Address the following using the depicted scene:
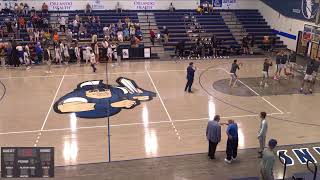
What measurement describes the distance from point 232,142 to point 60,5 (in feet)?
80.0

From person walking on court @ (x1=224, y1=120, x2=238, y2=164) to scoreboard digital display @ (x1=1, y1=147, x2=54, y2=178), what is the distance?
538cm

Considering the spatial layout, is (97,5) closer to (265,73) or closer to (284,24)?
(284,24)

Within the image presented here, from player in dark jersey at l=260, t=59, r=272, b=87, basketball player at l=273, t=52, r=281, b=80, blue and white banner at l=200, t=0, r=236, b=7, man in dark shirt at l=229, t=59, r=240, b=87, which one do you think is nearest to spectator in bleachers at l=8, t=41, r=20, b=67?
man in dark shirt at l=229, t=59, r=240, b=87

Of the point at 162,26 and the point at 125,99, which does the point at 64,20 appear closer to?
the point at 162,26

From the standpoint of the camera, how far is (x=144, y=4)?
33125mm

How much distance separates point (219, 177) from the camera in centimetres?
1093

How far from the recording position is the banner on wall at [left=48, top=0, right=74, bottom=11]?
3161cm

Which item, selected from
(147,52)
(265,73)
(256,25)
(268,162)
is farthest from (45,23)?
(268,162)

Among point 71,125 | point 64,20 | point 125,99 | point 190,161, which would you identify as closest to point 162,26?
point 64,20

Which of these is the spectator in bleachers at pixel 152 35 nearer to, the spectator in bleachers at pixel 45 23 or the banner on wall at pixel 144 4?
the banner on wall at pixel 144 4

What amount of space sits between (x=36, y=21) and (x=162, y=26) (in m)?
10.0

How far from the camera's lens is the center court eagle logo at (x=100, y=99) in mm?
16453

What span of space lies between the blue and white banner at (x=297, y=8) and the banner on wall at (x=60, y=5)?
56.6 feet

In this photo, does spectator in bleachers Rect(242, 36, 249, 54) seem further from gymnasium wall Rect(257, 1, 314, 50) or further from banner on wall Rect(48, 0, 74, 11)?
banner on wall Rect(48, 0, 74, 11)
